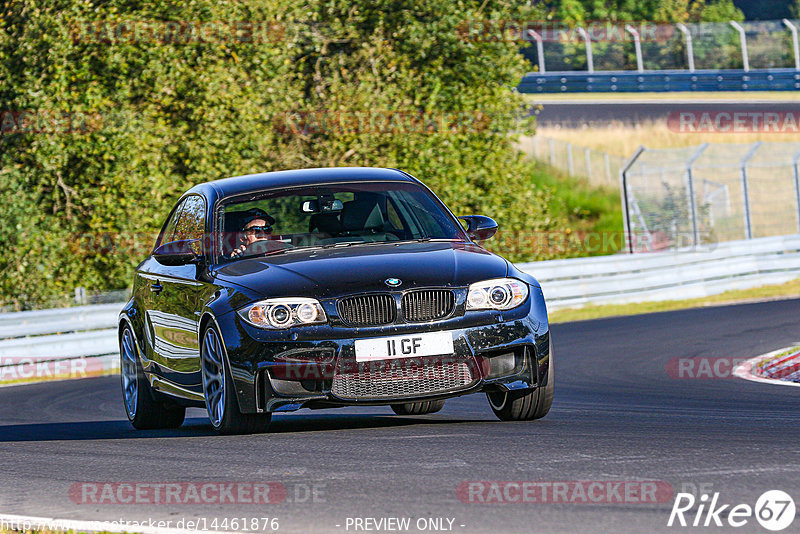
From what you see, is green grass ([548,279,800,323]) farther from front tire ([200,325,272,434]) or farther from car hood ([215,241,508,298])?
front tire ([200,325,272,434])

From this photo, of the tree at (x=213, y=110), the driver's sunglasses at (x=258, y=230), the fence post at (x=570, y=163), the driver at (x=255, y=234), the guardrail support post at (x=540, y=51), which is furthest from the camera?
the guardrail support post at (x=540, y=51)

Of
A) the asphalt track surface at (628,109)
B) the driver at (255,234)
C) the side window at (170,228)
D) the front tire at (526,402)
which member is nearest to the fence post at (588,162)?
the asphalt track surface at (628,109)

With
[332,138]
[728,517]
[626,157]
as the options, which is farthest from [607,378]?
[626,157]

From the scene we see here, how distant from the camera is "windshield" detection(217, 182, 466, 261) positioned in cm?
917

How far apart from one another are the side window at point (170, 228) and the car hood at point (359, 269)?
5.42 feet

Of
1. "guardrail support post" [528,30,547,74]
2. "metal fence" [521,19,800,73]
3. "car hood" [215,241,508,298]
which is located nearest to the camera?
"car hood" [215,241,508,298]

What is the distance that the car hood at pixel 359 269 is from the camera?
8.09 meters

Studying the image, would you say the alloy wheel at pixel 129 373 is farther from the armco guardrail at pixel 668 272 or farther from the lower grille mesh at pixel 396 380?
the armco guardrail at pixel 668 272

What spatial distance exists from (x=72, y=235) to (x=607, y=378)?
1456 centimetres

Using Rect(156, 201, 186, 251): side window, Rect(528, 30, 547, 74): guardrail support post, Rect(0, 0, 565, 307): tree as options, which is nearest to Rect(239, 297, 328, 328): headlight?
Rect(156, 201, 186, 251): side window

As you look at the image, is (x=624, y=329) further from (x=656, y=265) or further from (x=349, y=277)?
(x=349, y=277)

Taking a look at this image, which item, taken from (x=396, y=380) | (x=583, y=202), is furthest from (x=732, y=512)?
(x=583, y=202)

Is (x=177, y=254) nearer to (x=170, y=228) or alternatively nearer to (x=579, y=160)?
(x=170, y=228)

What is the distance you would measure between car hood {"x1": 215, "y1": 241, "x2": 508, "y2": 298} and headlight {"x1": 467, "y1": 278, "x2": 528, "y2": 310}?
0.15 ft
